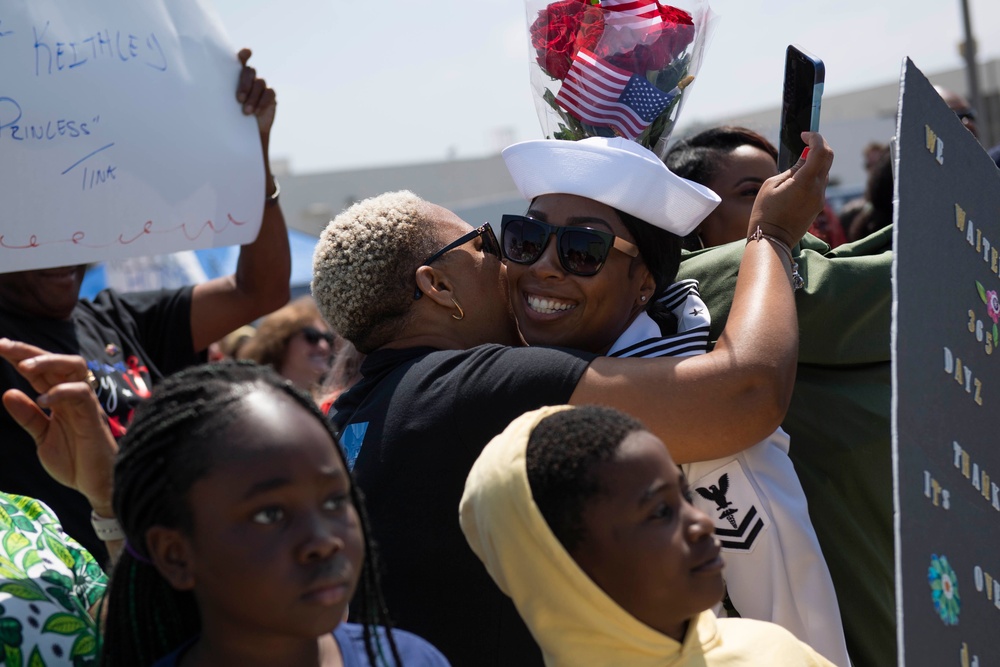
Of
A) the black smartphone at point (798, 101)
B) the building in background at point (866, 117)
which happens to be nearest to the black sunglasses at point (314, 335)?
the black smartphone at point (798, 101)

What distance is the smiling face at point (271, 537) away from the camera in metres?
1.53

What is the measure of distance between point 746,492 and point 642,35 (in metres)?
1.18

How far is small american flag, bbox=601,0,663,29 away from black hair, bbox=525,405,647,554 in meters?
1.30

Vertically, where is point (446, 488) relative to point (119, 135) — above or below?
below

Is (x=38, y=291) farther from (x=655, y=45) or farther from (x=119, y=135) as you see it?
(x=655, y=45)

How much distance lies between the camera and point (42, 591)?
178 cm

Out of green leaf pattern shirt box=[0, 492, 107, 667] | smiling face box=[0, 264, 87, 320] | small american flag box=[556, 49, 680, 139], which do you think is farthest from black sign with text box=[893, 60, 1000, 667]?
smiling face box=[0, 264, 87, 320]

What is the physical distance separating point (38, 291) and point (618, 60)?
1987 millimetres

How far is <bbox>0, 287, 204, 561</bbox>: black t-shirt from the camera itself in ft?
10.3

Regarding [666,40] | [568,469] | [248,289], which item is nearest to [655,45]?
[666,40]

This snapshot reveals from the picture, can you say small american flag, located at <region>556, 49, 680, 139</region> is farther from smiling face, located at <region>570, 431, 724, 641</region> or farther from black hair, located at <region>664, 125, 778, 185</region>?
smiling face, located at <region>570, 431, 724, 641</region>

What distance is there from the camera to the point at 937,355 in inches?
73.9

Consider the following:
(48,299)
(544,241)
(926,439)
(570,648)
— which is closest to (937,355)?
(926,439)

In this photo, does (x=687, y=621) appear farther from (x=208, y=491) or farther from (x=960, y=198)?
(x=960, y=198)
